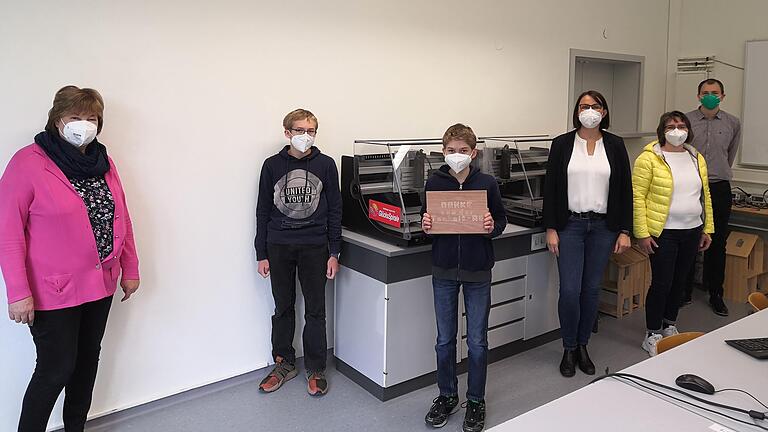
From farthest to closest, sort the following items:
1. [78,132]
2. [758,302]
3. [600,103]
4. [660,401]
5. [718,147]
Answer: [718,147] → [600,103] → [758,302] → [78,132] → [660,401]

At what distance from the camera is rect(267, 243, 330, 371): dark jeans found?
3066 millimetres

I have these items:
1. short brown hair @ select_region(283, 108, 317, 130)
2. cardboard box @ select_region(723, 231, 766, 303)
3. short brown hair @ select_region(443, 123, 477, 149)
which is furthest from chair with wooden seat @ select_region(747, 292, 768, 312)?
cardboard box @ select_region(723, 231, 766, 303)

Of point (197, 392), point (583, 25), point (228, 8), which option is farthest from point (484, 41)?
point (197, 392)

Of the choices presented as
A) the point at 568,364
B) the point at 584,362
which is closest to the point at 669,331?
the point at 584,362

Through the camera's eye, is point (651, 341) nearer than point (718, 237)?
Yes

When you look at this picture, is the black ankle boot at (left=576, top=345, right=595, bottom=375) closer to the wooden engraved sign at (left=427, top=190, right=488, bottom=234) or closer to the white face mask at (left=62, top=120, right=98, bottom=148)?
the wooden engraved sign at (left=427, top=190, right=488, bottom=234)

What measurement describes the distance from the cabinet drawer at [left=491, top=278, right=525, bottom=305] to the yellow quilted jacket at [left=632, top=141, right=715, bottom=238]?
28.6 inches

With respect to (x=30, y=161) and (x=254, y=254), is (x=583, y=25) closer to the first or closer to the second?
(x=254, y=254)

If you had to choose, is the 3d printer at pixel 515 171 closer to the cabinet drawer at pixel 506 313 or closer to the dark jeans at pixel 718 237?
the cabinet drawer at pixel 506 313

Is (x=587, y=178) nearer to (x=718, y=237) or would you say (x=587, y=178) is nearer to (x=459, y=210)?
(x=459, y=210)

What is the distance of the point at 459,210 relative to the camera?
2.62 metres

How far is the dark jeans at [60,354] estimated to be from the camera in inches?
89.7

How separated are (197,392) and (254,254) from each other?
0.77 meters

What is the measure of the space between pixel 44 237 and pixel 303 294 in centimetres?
132
